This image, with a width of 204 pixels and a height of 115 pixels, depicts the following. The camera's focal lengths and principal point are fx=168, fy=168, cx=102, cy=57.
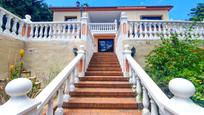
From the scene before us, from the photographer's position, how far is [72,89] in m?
4.16

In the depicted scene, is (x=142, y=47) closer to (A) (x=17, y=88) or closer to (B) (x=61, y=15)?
(A) (x=17, y=88)

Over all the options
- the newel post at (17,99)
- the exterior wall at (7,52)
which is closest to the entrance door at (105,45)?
the exterior wall at (7,52)

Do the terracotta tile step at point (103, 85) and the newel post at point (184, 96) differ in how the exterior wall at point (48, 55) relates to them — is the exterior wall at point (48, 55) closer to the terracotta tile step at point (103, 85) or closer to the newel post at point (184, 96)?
the terracotta tile step at point (103, 85)

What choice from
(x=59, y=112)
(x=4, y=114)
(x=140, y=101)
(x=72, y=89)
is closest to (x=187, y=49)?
(x=140, y=101)

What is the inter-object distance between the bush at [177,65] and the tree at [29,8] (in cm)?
1174

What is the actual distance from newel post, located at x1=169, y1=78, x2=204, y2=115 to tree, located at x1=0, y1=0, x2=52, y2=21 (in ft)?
43.8

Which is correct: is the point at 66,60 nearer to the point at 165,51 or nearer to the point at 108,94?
the point at 108,94

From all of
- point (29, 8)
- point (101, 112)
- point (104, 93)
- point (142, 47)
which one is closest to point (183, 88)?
point (101, 112)

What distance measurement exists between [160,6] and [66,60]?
32.6 feet

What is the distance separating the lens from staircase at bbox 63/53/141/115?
341 cm

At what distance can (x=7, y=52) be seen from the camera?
558 centimetres

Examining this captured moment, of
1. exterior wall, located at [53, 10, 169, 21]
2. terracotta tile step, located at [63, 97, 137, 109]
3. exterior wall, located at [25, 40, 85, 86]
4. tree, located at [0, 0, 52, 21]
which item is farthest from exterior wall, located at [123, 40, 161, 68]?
tree, located at [0, 0, 52, 21]

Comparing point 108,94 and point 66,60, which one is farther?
point 66,60

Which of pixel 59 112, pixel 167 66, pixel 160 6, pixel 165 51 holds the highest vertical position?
pixel 160 6
